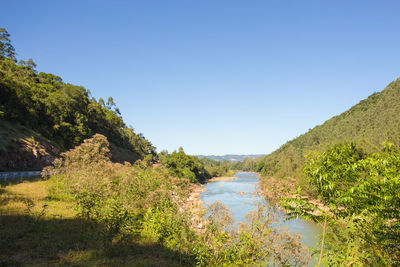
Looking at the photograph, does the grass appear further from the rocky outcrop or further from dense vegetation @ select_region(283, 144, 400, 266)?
the rocky outcrop

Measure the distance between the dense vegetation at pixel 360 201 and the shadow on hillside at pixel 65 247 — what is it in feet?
22.7

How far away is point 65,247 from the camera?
30.3 feet

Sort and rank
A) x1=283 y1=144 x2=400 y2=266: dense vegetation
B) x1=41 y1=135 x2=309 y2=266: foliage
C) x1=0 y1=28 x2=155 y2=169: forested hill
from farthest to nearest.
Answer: x1=0 y1=28 x2=155 y2=169: forested hill, x1=41 y1=135 x2=309 y2=266: foliage, x1=283 y1=144 x2=400 y2=266: dense vegetation

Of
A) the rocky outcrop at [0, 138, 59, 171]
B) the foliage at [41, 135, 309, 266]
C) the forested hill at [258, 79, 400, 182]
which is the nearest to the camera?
the foliage at [41, 135, 309, 266]

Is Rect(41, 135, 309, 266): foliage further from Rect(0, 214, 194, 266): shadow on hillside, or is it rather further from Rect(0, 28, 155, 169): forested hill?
Rect(0, 28, 155, 169): forested hill

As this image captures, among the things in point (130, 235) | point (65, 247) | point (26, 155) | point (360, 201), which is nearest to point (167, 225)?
point (130, 235)

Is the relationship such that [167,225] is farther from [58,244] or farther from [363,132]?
[363,132]

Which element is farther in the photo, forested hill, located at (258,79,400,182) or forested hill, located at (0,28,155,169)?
forested hill, located at (258,79,400,182)

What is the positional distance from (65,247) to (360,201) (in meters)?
11.6

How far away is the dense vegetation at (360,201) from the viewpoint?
5.99 meters

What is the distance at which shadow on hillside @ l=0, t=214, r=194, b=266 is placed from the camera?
316 inches

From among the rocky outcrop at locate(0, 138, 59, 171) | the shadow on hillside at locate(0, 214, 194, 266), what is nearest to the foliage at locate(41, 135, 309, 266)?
the shadow on hillside at locate(0, 214, 194, 266)

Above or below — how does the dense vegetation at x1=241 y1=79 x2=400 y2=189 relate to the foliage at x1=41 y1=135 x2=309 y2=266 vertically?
above

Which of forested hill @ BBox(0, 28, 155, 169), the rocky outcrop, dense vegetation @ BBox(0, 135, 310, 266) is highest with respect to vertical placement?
forested hill @ BBox(0, 28, 155, 169)
